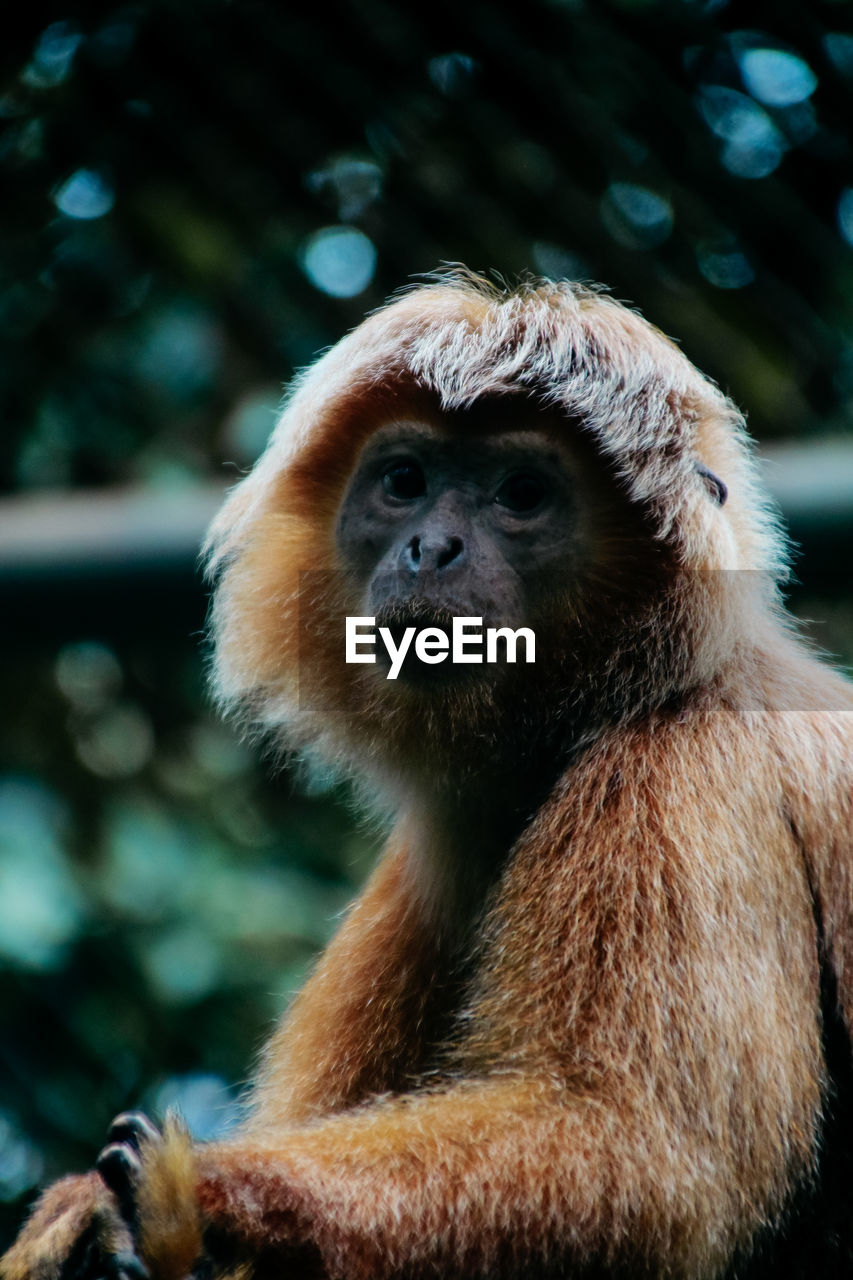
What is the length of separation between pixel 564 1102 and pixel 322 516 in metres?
1.25

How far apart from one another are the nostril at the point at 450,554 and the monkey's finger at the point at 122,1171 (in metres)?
0.93

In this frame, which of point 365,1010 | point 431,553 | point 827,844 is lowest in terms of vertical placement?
point 365,1010

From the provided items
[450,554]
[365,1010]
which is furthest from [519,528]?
[365,1010]

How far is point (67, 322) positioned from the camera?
11.3 ft

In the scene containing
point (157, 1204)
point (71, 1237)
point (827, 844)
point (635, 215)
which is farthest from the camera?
point (635, 215)

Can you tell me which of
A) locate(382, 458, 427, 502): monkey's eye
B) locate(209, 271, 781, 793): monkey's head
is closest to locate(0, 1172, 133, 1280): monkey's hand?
locate(209, 271, 781, 793): monkey's head

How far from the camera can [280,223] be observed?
10.9 ft

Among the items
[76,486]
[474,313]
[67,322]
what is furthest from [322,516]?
[67,322]

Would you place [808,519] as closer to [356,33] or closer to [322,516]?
[322,516]

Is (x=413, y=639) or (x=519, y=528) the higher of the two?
(x=519, y=528)

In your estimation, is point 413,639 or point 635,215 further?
point 635,215

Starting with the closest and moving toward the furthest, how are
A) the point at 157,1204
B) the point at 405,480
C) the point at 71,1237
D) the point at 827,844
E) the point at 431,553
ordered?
the point at 157,1204 < the point at 71,1237 < the point at 827,844 < the point at 431,553 < the point at 405,480

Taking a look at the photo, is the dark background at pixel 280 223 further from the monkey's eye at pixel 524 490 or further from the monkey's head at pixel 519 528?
the monkey's eye at pixel 524 490

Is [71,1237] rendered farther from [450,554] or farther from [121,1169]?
[450,554]
